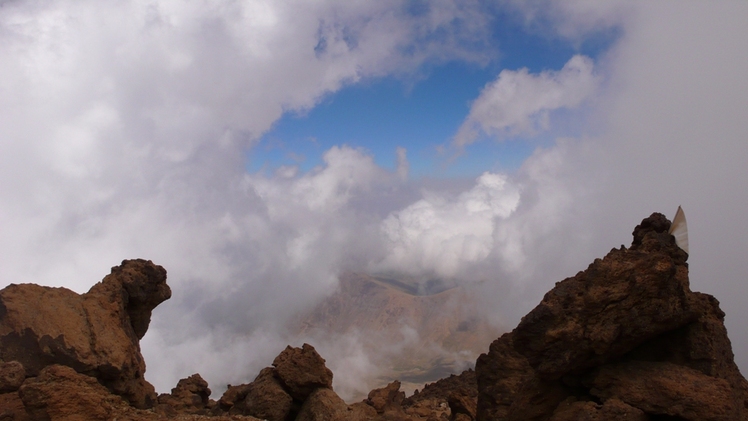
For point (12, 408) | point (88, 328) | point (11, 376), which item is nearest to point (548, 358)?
point (12, 408)

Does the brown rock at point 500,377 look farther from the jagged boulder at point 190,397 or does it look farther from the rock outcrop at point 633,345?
the jagged boulder at point 190,397

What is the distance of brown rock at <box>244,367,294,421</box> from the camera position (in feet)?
71.5

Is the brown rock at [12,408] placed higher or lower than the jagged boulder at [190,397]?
lower

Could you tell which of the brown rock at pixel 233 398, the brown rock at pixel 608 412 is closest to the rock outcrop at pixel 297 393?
the brown rock at pixel 233 398

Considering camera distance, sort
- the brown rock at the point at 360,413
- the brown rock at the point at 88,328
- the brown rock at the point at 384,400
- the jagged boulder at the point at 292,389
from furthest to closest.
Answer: the brown rock at the point at 384,400 → the jagged boulder at the point at 292,389 → the brown rock at the point at 360,413 → the brown rock at the point at 88,328

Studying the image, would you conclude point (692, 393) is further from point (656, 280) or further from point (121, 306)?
point (121, 306)

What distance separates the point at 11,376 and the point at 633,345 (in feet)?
71.3

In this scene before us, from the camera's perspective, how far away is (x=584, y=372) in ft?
48.2

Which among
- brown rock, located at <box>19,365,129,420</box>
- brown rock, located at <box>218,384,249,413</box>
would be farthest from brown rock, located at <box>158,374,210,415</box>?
brown rock, located at <box>19,365,129,420</box>

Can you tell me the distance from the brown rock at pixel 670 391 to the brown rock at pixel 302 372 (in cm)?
1329

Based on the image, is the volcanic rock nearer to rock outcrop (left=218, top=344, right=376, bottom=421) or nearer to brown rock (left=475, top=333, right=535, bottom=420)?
rock outcrop (left=218, top=344, right=376, bottom=421)

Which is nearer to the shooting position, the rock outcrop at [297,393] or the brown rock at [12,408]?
the brown rock at [12,408]

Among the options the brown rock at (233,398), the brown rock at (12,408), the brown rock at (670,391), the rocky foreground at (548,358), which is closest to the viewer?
the brown rock at (670,391)

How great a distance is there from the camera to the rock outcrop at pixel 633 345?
1233 cm
